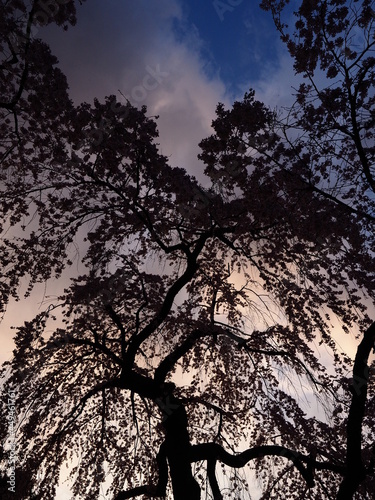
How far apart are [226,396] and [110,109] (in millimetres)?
9963

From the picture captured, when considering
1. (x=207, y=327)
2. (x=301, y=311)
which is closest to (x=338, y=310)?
(x=301, y=311)

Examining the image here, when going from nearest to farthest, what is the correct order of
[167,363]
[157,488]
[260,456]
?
[260,456] → [157,488] → [167,363]

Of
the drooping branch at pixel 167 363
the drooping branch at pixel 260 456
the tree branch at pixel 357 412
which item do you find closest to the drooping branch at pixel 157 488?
the drooping branch at pixel 260 456

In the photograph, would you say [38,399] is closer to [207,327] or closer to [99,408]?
[99,408]

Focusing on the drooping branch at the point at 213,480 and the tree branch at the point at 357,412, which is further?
the drooping branch at the point at 213,480

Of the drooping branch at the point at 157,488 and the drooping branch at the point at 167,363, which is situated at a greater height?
the drooping branch at the point at 167,363

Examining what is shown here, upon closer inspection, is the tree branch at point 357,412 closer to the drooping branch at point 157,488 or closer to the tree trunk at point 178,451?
the tree trunk at point 178,451

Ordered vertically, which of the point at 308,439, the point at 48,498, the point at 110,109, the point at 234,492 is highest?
the point at 110,109

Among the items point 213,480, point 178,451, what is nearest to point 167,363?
point 178,451

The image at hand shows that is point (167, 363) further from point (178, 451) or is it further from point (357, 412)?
point (357, 412)

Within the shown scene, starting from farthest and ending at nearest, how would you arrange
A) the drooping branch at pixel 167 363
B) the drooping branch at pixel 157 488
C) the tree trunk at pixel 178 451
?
the drooping branch at pixel 167 363 → the drooping branch at pixel 157 488 → the tree trunk at pixel 178 451

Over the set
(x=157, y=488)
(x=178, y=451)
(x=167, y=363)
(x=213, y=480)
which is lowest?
(x=157, y=488)

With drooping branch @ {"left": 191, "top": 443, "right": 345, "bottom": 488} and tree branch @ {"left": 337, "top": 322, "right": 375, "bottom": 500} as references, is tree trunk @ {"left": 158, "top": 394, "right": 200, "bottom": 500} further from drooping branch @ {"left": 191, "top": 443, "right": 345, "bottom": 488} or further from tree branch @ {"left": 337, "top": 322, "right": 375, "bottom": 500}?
tree branch @ {"left": 337, "top": 322, "right": 375, "bottom": 500}

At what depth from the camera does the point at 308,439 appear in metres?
10.8
